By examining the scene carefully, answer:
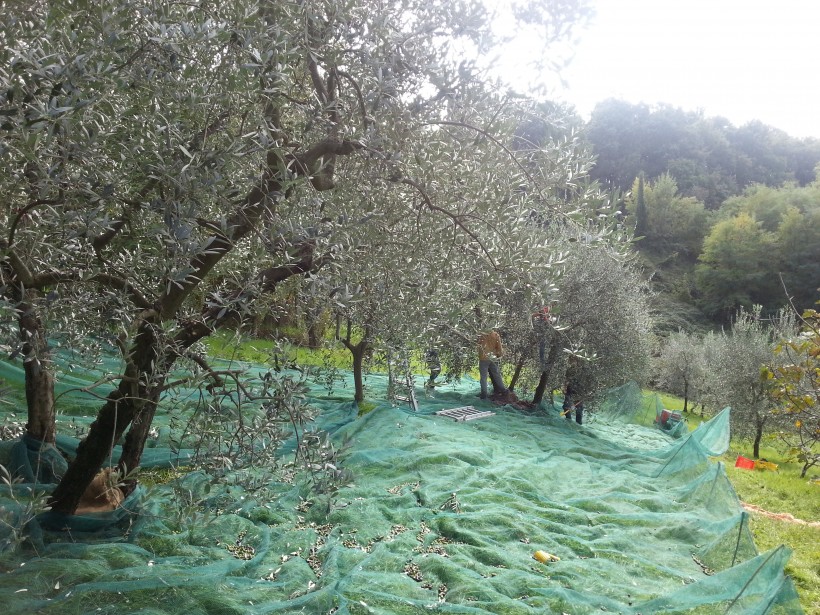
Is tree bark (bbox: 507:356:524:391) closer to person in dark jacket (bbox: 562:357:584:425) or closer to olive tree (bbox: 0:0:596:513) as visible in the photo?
person in dark jacket (bbox: 562:357:584:425)

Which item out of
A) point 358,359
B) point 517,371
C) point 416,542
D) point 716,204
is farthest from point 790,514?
point 716,204

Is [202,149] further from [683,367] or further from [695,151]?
[695,151]

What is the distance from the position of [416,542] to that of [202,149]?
4503mm

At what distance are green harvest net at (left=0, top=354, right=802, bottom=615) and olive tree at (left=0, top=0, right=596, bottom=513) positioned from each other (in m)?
0.85

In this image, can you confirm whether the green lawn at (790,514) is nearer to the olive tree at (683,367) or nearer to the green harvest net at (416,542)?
the green harvest net at (416,542)

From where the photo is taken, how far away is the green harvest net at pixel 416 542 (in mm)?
3926

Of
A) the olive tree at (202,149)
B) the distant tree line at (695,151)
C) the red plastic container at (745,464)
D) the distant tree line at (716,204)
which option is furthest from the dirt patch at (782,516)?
the distant tree line at (695,151)

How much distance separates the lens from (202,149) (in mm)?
2631

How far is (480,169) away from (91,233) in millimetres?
2697

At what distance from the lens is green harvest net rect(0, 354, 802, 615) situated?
3926mm

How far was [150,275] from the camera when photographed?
4.62 meters

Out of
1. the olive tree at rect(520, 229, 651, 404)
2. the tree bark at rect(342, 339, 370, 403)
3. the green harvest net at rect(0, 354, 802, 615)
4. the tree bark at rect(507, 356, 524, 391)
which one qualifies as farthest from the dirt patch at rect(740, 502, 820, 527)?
the tree bark at rect(342, 339, 370, 403)

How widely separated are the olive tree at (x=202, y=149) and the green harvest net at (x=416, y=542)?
85 cm

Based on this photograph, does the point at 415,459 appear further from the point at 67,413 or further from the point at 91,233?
the point at 91,233
